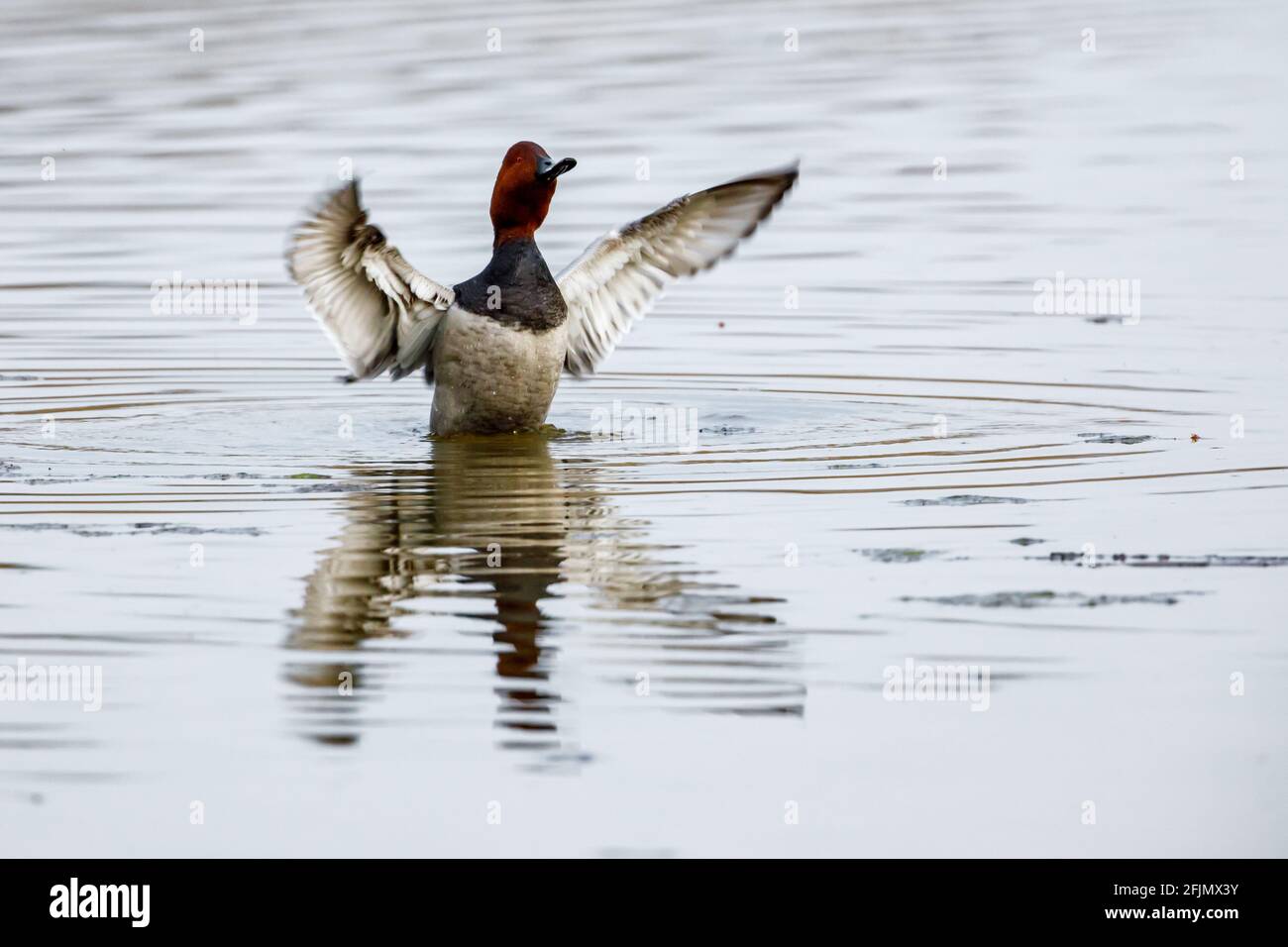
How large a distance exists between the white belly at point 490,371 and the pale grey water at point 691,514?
0.17 m

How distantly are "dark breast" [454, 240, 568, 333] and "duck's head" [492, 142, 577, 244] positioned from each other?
0.08 meters

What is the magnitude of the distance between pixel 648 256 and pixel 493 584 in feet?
11.5

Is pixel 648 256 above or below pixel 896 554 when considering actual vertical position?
above

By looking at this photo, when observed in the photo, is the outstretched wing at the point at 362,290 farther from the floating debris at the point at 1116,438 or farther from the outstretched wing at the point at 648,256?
the floating debris at the point at 1116,438

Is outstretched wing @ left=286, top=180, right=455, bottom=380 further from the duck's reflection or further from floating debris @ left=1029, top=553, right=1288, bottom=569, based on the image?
floating debris @ left=1029, top=553, right=1288, bottom=569

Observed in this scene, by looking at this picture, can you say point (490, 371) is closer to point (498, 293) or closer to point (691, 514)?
point (498, 293)

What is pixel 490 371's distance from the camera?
978cm

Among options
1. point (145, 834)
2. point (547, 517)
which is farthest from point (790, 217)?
point (145, 834)

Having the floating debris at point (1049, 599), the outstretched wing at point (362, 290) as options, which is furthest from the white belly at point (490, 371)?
the floating debris at point (1049, 599)

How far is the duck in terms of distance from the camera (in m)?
9.56

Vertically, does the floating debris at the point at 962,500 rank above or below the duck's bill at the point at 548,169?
below

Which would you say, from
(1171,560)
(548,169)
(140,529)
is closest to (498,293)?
(548,169)

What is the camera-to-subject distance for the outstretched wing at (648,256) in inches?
401

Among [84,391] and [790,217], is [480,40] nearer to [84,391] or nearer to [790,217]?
[790,217]
